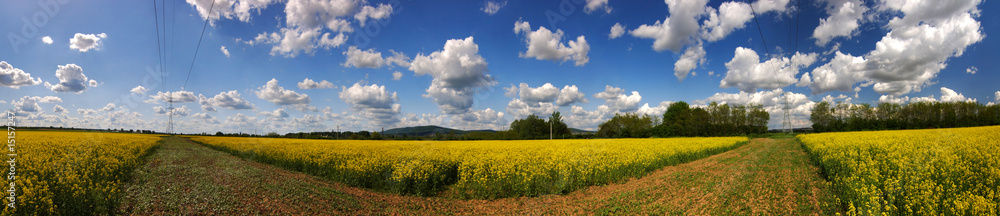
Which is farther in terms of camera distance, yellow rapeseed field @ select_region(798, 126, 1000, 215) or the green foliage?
the green foliage

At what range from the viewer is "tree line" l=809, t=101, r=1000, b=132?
55.1 m

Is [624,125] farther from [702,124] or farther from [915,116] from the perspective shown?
[915,116]

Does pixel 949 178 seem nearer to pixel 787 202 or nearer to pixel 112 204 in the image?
pixel 787 202

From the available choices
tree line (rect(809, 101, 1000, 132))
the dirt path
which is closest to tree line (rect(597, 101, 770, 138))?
tree line (rect(809, 101, 1000, 132))

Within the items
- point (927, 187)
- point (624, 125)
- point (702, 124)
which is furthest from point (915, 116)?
point (927, 187)

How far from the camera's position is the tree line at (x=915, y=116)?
55094 millimetres

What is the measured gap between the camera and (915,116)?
6312cm

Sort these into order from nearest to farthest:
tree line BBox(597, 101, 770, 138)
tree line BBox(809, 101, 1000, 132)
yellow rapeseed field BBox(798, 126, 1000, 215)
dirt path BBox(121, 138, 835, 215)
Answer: yellow rapeseed field BBox(798, 126, 1000, 215) → dirt path BBox(121, 138, 835, 215) → tree line BBox(809, 101, 1000, 132) → tree line BBox(597, 101, 770, 138)

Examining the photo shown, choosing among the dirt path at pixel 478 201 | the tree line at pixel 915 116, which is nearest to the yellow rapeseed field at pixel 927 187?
the dirt path at pixel 478 201

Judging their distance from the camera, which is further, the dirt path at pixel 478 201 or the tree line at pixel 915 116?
the tree line at pixel 915 116

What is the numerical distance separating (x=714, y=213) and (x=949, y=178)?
3.79 metres

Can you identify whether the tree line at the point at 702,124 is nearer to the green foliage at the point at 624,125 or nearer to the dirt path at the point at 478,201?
the green foliage at the point at 624,125

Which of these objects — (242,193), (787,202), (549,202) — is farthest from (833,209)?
(242,193)

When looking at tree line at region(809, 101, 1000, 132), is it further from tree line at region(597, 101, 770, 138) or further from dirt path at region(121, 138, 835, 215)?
dirt path at region(121, 138, 835, 215)
